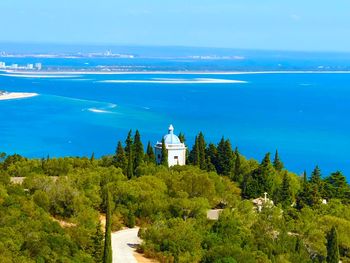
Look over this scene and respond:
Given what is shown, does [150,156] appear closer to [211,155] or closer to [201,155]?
[201,155]

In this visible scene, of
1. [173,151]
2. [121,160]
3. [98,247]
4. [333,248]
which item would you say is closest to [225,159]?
[173,151]

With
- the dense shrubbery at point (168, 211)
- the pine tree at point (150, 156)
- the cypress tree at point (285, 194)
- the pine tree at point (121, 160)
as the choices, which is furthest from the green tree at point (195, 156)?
the cypress tree at point (285, 194)

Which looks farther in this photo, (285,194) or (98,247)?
(285,194)

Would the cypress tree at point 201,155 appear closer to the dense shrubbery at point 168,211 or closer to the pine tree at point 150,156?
the dense shrubbery at point 168,211

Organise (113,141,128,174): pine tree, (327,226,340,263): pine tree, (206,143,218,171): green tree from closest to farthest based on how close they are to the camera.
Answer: (327,226,340,263): pine tree → (113,141,128,174): pine tree → (206,143,218,171): green tree

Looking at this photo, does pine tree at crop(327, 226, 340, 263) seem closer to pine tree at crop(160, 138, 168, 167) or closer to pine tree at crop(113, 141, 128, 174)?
pine tree at crop(113, 141, 128, 174)

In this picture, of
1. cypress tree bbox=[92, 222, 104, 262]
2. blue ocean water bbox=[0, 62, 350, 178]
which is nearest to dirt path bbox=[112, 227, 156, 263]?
cypress tree bbox=[92, 222, 104, 262]

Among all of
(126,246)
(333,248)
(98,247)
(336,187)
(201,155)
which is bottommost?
(126,246)
